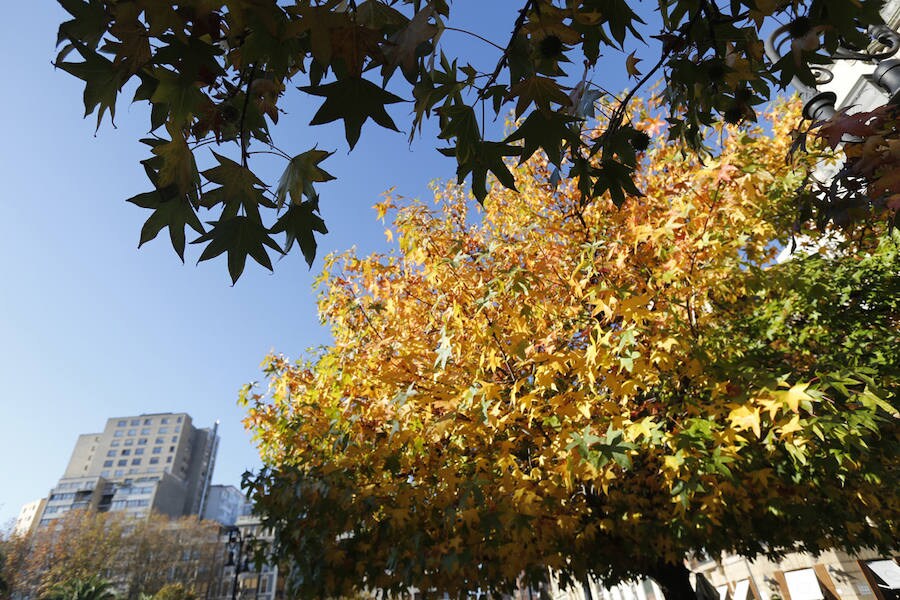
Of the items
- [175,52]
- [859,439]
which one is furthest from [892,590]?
[175,52]

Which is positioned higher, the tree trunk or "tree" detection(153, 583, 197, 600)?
"tree" detection(153, 583, 197, 600)

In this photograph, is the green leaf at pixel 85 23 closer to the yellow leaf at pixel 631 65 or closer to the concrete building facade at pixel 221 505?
the yellow leaf at pixel 631 65

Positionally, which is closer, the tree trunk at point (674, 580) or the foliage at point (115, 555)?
the tree trunk at point (674, 580)

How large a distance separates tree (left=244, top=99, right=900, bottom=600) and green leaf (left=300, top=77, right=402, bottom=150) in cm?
345

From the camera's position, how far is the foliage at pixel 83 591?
1323 inches

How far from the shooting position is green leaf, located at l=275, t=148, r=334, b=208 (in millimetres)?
1914

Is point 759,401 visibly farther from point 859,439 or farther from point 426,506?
point 426,506

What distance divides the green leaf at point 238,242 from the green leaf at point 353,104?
0.59 m

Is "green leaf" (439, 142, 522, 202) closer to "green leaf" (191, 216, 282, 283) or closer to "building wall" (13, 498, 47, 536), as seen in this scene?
"green leaf" (191, 216, 282, 283)

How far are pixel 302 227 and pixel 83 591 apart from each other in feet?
151

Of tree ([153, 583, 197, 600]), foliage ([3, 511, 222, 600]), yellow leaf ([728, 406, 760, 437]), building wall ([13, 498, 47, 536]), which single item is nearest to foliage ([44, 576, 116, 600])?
foliage ([3, 511, 222, 600])

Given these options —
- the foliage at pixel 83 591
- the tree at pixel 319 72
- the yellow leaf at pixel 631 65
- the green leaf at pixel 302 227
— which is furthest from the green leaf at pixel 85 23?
the foliage at pixel 83 591

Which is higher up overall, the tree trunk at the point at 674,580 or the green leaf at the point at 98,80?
the green leaf at the point at 98,80

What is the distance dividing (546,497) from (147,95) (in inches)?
209
